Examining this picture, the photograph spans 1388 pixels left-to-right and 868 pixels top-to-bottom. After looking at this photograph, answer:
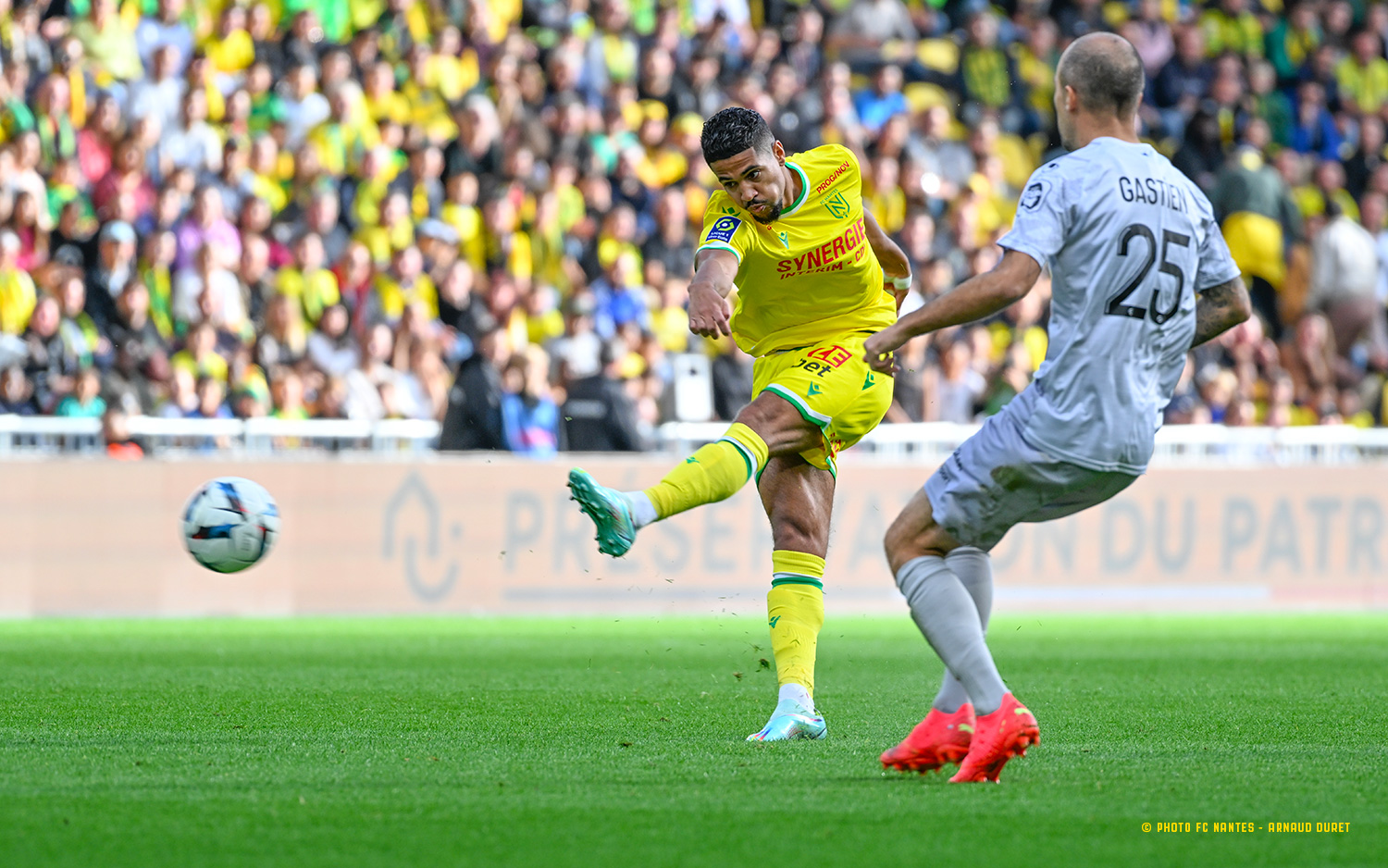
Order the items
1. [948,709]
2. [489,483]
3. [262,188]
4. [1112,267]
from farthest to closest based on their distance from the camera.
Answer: [262,188] → [489,483] → [948,709] → [1112,267]

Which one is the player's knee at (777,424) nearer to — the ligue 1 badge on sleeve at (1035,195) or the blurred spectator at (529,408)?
the ligue 1 badge on sleeve at (1035,195)

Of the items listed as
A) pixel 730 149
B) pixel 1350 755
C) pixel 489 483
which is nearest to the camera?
pixel 1350 755

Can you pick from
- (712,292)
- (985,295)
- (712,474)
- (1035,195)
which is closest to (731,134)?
(712,292)

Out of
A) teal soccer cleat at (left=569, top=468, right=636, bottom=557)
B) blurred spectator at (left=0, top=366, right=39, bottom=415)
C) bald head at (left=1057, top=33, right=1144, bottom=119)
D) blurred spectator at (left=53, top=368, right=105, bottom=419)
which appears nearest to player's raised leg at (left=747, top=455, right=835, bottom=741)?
teal soccer cleat at (left=569, top=468, right=636, bottom=557)

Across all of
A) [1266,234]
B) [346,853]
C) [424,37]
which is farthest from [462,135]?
[346,853]

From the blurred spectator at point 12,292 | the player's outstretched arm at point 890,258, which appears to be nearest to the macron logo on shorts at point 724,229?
the player's outstretched arm at point 890,258

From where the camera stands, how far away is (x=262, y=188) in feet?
51.0

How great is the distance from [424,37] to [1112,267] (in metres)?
13.1

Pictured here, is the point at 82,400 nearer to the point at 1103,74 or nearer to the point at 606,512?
the point at 606,512

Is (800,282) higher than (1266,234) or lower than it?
lower

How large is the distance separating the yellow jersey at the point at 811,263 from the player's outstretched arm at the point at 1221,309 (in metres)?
1.82

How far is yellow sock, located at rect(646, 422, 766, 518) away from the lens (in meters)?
6.20

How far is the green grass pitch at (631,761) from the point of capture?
4.29m

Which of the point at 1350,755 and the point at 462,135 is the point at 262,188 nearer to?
the point at 462,135
